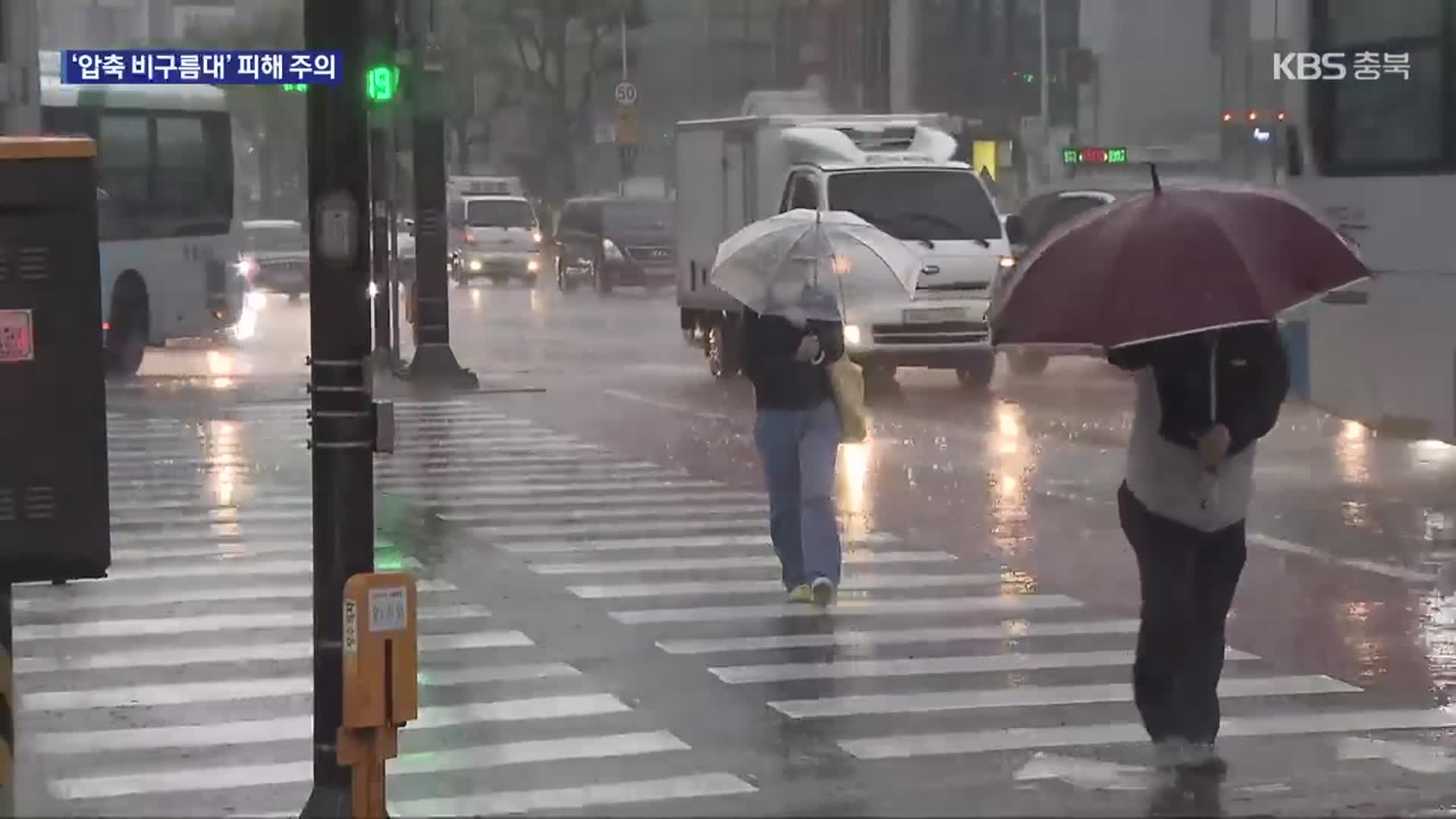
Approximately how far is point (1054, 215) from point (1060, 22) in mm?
30860

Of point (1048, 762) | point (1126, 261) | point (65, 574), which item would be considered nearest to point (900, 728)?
point (1048, 762)

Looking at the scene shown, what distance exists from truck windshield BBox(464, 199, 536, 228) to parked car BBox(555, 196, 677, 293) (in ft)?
10.2

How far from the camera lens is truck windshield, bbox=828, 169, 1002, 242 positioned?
2639cm

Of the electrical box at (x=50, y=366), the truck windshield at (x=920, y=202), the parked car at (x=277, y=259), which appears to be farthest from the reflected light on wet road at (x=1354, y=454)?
the parked car at (x=277, y=259)

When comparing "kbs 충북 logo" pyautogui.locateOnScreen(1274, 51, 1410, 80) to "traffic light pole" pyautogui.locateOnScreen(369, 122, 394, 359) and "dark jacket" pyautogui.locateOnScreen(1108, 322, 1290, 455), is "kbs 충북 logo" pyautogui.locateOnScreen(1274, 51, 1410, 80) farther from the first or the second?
"traffic light pole" pyautogui.locateOnScreen(369, 122, 394, 359)

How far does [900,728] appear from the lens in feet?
30.8

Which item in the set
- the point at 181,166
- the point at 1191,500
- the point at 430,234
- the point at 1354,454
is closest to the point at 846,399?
the point at 1191,500

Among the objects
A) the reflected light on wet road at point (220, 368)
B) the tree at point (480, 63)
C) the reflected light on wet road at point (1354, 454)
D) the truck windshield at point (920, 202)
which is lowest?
the reflected light on wet road at point (1354, 454)

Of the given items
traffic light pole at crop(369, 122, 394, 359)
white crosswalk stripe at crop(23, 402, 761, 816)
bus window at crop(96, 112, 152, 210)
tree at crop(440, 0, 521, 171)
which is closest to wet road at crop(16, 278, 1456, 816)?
white crosswalk stripe at crop(23, 402, 761, 816)

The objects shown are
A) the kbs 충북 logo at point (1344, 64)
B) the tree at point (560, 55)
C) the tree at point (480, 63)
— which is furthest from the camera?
the tree at point (560, 55)

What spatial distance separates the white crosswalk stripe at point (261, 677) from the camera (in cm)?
836

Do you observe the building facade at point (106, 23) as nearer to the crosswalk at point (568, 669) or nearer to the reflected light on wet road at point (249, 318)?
the crosswalk at point (568, 669)

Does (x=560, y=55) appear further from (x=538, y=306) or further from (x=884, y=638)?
(x=884, y=638)

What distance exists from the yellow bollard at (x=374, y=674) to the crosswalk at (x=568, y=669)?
0.67m
